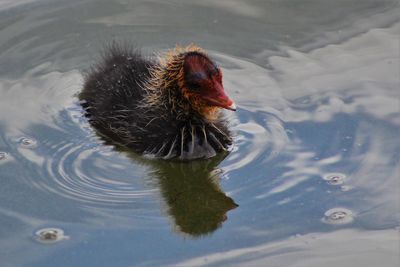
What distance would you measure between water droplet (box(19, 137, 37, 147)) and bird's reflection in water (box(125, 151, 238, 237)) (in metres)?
0.66

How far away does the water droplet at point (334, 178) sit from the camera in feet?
18.8

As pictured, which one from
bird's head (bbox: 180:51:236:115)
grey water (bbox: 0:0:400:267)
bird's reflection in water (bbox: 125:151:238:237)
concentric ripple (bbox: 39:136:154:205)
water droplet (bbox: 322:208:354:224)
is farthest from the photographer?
bird's head (bbox: 180:51:236:115)

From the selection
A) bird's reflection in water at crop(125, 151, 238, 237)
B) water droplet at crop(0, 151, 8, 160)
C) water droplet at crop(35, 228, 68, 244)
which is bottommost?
water droplet at crop(35, 228, 68, 244)

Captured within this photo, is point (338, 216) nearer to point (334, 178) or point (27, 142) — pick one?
point (334, 178)

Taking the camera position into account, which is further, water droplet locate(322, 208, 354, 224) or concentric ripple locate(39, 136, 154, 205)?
concentric ripple locate(39, 136, 154, 205)

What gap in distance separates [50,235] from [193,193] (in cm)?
99

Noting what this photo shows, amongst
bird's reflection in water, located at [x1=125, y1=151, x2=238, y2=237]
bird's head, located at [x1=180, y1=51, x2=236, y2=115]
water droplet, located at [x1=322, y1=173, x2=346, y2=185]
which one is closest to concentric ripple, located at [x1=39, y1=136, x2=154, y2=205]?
bird's reflection in water, located at [x1=125, y1=151, x2=238, y2=237]

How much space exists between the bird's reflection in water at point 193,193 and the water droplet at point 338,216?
1.83ft

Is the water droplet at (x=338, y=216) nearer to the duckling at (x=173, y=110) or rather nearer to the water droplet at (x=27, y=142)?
the duckling at (x=173, y=110)

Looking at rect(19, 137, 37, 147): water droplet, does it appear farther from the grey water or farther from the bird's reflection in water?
the bird's reflection in water

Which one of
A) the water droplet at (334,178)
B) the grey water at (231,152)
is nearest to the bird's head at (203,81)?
the grey water at (231,152)

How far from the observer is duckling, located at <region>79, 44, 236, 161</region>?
6148mm

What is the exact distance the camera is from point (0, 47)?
763 centimetres

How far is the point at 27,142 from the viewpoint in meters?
6.30
